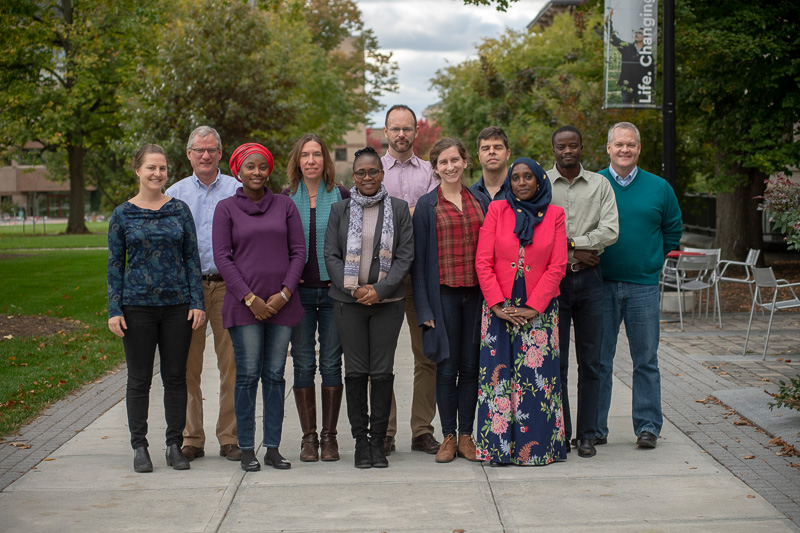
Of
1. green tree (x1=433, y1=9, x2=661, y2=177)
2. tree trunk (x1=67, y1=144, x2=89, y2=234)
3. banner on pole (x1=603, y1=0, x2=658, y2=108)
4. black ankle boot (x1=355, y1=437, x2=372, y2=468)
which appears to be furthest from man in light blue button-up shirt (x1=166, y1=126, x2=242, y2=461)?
tree trunk (x1=67, y1=144, x2=89, y2=234)

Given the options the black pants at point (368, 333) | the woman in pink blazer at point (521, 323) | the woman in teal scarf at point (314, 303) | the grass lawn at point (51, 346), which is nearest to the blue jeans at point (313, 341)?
the woman in teal scarf at point (314, 303)

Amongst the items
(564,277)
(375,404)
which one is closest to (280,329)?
(375,404)

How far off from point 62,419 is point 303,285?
2.74 m

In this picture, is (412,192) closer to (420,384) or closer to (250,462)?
(420,384)

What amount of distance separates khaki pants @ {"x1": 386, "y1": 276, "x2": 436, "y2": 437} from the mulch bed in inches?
274

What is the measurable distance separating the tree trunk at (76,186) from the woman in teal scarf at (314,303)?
37655 millimetres

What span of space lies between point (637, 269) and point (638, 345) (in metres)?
0.54

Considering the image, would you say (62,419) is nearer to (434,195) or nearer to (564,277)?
(434,195)

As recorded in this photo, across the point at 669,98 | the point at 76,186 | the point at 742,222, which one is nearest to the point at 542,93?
the point at 742,222

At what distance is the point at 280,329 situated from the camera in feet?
19.1

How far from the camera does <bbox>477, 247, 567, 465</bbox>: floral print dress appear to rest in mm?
5812

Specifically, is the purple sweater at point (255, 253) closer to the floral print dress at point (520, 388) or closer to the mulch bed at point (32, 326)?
the floral print dress at point (520, 388)

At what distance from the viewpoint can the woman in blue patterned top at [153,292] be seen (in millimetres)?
5676

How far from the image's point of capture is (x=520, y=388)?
5828 millimetres
